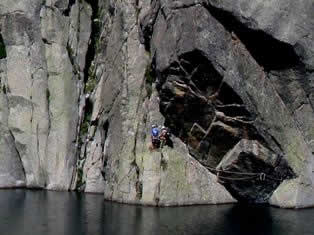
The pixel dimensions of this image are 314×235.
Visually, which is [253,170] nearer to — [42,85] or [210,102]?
[210,102]

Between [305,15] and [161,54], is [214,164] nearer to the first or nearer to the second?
[161,54]

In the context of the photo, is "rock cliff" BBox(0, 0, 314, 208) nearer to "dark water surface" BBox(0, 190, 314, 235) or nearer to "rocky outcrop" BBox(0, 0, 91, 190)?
"dark water surface" BBox(0, 190, 314, 235)

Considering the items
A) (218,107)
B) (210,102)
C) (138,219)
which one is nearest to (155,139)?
(210,102)

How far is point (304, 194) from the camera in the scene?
55.4m

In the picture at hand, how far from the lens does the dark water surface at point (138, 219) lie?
4331 cm

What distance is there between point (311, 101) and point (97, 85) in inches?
Result: 1066

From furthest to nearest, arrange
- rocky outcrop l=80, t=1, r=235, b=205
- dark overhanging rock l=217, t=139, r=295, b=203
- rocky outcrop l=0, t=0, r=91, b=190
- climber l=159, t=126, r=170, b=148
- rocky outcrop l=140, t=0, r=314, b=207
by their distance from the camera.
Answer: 1. rocky outcrop l=0, t=0, r=91, b=190
2. climber l=159, t=126, r=170, b=148
3. rocky outcrop l=80, t=1, r=235, b=205
4. dark overhanging rock l=217, t=139, r=295, b=203
5. rocky outcrop l=140, t=0, r=314, b=207

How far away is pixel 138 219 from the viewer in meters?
48.2

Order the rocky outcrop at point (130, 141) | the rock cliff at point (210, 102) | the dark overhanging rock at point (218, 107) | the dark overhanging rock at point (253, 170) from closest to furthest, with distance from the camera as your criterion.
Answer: the rock cliff at point (210, 102)
the dark overhanging rock at point (218, 107)
the dark overhanging rock at point (253, 170)
the rocky outcrop at point (130, 141)

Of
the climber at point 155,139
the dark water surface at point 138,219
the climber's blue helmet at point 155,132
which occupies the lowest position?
the dark water surface at point 138,219

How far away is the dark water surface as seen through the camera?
43312 mm

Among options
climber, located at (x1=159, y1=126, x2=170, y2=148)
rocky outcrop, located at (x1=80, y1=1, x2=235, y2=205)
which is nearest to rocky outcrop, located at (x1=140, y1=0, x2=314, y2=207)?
climber, located at (x1=159, y1=126, x2=170, y2=148)

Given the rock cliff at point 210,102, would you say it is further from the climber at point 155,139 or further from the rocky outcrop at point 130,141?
the climber at point 155,139

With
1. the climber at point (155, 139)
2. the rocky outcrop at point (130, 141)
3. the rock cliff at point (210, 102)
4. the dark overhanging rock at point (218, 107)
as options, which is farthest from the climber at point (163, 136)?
the dark overhanging rock at point (218, 107)
